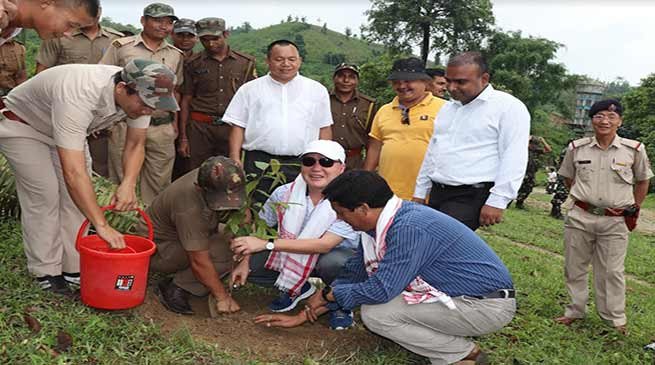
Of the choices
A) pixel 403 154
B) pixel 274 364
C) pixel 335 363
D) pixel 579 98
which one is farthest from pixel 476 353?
pixel 579 98

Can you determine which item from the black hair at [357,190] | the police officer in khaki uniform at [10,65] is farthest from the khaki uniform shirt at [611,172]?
the police officer in khaki uniform at [10,65]

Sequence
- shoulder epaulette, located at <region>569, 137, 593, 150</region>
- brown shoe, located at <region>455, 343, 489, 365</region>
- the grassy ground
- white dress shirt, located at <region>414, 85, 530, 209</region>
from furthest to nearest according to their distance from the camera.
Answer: shoulder epaulette, located at <region>569, 137, 593, 150</region>
white dress shirt, located at <region>414, 85, 530, 209</region>
brown shoe, located at <region>455, 343, 489, 365</region>
the grassy ground

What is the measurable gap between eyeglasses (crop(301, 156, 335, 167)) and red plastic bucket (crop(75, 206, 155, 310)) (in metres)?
1.08

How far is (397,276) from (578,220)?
7.42 ft

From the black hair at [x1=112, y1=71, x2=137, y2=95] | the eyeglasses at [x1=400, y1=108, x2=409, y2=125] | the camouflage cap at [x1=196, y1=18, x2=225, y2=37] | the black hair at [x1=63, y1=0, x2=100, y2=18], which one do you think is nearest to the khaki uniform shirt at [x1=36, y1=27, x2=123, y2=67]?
the camouflage cap at [x1=196, y1=18, x2=225, y2=37]

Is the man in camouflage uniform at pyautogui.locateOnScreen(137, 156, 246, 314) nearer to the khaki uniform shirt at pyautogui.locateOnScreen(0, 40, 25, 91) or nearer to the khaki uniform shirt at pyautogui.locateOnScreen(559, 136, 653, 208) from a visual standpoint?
the khaki uniform shirt at pyautogui.locateOnScreen(0, 40, 25, 91)

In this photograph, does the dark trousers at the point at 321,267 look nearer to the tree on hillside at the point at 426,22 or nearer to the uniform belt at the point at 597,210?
the uniform belt at the point at 597,210

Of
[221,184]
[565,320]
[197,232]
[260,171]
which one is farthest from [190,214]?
[565,320]

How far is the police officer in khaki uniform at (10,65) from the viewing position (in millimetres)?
5250

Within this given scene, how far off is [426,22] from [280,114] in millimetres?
30648

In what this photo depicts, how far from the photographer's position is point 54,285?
11.2 ft

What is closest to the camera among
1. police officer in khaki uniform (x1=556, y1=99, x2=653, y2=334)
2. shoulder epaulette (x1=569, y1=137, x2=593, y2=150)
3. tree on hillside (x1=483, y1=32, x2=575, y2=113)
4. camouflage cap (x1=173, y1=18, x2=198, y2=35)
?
police officer in khaki uniform (x1=556, y1=99, x2=653, y2=334)

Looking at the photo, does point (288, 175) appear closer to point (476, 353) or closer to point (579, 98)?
point (476, 353)

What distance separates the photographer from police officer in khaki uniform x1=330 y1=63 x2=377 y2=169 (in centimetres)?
528
